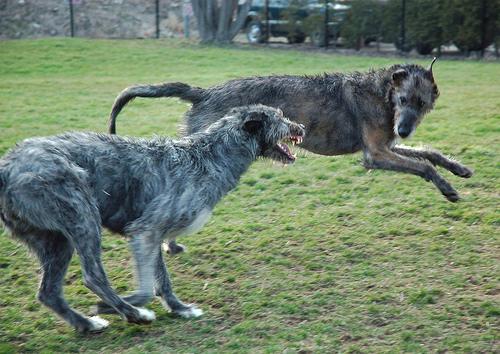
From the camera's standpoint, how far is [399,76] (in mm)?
7848

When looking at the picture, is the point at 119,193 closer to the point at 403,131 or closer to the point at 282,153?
the point at 282,153

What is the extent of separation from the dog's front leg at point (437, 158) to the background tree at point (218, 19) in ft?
63.5

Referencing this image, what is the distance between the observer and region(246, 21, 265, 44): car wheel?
92.0ft

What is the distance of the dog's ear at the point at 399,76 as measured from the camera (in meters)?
7.83

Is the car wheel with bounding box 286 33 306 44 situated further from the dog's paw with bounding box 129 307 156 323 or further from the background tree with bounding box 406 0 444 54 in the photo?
the dog's paw with bounding box 129 307 156 323

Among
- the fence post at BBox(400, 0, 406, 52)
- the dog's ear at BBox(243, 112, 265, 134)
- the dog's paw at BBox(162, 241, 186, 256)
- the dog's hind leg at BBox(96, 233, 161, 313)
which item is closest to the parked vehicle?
the fence post at BBox(400, 0, 406, 52)

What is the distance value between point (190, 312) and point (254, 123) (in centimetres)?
166

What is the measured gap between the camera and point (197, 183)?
580 centimetres

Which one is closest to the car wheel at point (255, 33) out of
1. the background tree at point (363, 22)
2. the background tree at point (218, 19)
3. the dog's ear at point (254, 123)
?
the background tree at point (218, 19)

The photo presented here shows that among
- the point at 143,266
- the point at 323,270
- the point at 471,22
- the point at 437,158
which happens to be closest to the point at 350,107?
the point at 437,158

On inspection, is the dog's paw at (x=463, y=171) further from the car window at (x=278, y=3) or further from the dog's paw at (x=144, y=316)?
the car window at (x=278, y=3)

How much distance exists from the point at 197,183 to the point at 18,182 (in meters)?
1.39

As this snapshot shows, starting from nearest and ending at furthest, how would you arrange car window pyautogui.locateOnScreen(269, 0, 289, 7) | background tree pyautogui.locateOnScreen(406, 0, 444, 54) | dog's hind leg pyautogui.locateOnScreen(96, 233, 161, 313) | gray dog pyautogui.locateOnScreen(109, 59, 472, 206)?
dog's hind leg pyautogui.locateOnScreen(96, 233, 161, 313) → gray dog pyautogui.locateOnScreen(109, 59, 472, 206) → background tree pyautogui.locateOnScreen(406, 0, 444, 54) → car window pyautogui.locateOnScreen(269, 0, 289, 7)

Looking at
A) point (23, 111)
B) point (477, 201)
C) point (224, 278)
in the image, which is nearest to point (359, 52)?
point (23, 111)
